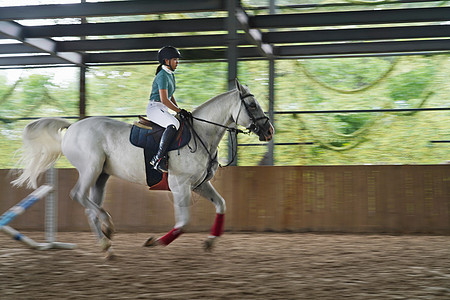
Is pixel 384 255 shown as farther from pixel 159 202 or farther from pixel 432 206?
pixel 159 202

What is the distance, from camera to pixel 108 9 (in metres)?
9.40

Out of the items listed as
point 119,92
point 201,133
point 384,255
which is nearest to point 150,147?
point 201,133

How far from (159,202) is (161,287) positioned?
494 cm

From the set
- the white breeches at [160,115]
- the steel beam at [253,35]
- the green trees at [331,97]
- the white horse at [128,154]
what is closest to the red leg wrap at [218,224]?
the white horse at [128,154]

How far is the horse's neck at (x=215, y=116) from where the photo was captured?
6961 mm

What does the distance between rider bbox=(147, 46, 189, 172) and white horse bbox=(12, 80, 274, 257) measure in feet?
0.59

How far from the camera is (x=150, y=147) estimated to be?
689 cm

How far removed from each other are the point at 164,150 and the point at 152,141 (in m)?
0.32

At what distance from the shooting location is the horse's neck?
6.96m

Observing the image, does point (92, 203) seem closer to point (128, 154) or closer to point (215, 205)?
point (128, 154)

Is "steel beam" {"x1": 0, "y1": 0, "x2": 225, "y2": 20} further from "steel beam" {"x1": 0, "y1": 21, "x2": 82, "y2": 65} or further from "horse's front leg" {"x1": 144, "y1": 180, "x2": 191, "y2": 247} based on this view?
"horse's front leg" {"x1": 144, "y1": 180, "x2": 191, "y2": 247}

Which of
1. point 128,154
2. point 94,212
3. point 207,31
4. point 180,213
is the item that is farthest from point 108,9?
point 180,213

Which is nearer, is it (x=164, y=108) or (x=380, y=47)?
(x=164, y=108)

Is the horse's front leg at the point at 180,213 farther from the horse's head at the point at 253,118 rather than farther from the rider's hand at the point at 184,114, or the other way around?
the horse's head at the point at 253,118
